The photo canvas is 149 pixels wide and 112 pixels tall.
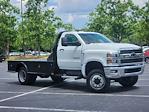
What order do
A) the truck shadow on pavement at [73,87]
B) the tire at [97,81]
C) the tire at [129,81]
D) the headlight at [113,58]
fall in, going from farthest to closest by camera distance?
the tire at [129,81] < the truck shadow on pavement at [73,87] < the tire at [97,81] < the headlight at [113,58]

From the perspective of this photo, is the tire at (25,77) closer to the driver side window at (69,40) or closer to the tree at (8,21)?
the driver side window at (69,40)

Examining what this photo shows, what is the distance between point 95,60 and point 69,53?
4.63 ft

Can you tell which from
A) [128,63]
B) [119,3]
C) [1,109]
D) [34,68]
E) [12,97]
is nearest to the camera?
[1,109]

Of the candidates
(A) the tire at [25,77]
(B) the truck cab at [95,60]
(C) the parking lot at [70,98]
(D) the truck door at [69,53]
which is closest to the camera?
(C) the parking lot at [70,98]

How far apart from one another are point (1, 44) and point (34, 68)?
152 ft

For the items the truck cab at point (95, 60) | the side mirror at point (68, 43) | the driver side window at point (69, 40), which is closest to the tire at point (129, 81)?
the truck cab at point (95, 60)

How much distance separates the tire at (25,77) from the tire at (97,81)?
11.9 ft

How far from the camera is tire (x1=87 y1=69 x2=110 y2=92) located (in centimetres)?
1427

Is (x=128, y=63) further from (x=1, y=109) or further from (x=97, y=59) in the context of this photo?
(x=1, y=109)

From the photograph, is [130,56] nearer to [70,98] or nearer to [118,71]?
[118,71]

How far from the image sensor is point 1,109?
36.6 feet

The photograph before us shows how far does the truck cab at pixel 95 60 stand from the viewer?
14.1m

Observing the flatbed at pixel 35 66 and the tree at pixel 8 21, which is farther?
the tree at pixel 8 21

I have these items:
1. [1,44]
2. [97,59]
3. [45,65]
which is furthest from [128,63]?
[1,44]
